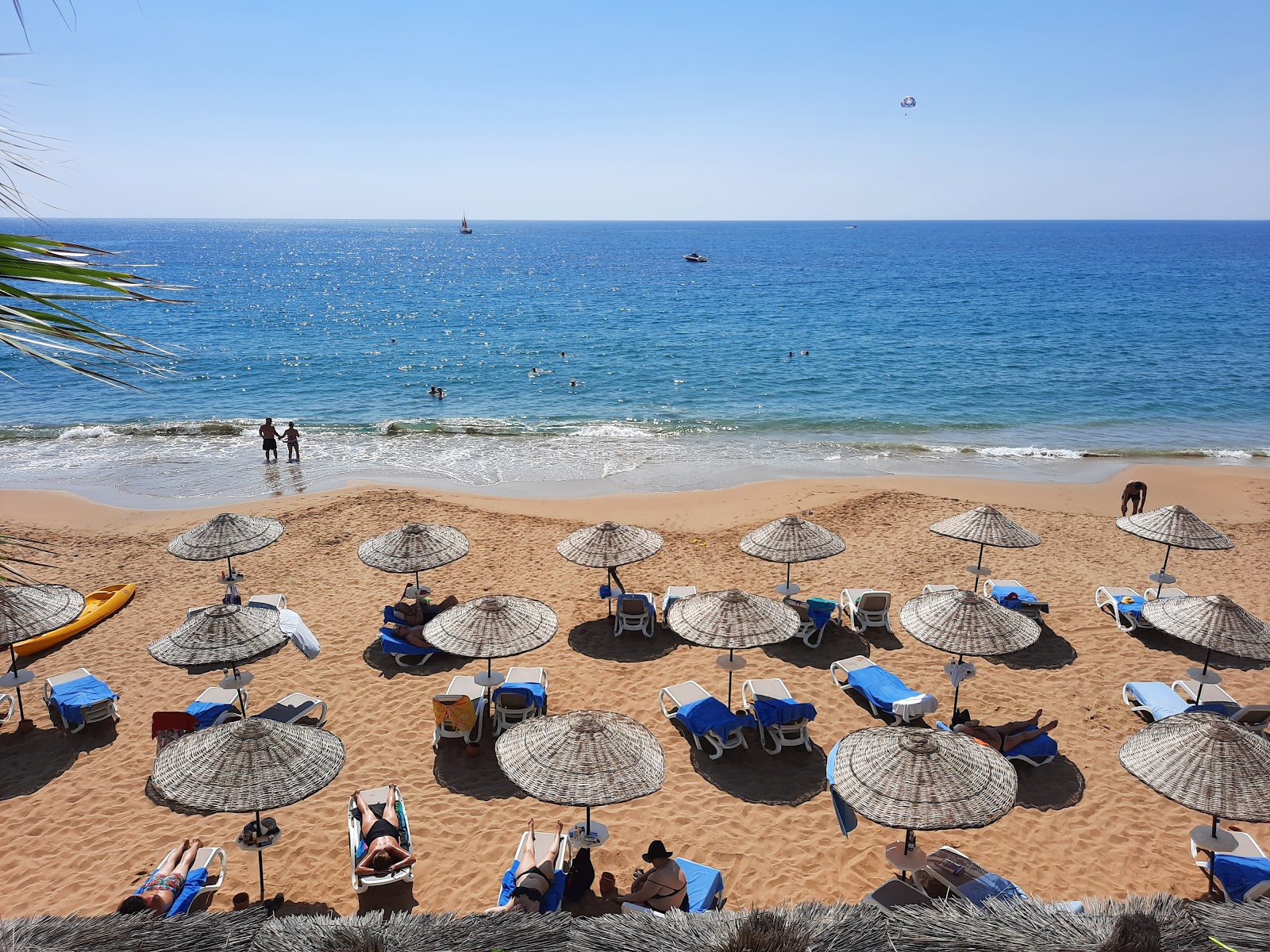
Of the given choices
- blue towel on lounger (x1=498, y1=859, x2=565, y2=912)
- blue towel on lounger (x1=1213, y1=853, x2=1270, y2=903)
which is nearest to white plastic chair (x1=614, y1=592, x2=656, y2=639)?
blue towel on lounger (x1=498, y1=859, x2=565, y2=912)

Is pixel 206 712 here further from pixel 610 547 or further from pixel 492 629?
pixel 610 547

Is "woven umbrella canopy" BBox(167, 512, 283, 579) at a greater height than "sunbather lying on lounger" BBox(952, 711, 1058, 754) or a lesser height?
greater

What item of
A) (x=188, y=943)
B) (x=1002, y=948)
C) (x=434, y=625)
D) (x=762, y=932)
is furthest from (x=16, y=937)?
(x=1002, y=948)

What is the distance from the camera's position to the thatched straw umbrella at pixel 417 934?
4945 millimetres

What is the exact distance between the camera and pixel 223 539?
11969 mm

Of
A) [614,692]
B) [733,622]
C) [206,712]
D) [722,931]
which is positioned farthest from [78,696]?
[722,931]

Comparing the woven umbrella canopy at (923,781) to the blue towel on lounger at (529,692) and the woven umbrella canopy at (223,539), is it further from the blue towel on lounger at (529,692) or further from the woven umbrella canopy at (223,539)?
the woven umbrella canopy at (223,539)

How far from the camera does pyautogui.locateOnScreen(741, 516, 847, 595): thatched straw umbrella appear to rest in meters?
11.9

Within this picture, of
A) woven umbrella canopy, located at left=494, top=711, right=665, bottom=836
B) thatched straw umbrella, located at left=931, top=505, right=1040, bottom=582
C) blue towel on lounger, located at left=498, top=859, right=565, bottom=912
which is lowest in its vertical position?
blue towel on lounger, located at left=498, top=859, right=565, bottom=912

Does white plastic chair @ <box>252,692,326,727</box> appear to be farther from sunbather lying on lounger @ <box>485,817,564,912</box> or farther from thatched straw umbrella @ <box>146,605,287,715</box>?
sunbather lying on lounger @ <box>485,817,564,912</box>

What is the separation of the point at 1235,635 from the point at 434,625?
386 inches

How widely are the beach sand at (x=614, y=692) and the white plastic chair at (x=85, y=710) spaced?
17cm

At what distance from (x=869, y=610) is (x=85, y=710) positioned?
36.7 feet

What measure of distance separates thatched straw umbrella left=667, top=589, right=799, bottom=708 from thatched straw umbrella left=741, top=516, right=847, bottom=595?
5.86ft
